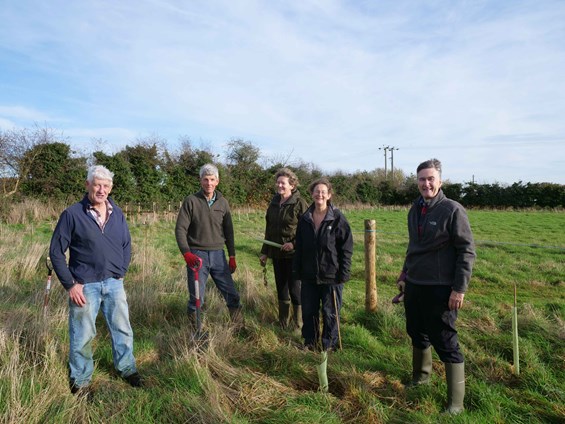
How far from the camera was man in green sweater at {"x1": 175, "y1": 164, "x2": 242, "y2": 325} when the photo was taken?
4.33 metres

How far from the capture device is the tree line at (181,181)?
16.2 m

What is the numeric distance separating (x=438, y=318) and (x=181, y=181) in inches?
765

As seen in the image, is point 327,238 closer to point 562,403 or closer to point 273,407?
point 273,407

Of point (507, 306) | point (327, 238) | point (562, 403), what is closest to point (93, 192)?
point (327, 238)

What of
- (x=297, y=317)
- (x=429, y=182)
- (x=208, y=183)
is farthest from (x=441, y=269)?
(x=208, y=183)

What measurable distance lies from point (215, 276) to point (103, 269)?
1.45m

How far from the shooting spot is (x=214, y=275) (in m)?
4.54

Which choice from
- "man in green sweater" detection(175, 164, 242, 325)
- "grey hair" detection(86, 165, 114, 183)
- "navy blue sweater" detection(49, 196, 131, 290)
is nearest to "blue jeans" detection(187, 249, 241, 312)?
"man in green sweater" detection(175, 164, 242, 325)

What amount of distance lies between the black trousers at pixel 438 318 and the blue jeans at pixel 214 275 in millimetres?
2098

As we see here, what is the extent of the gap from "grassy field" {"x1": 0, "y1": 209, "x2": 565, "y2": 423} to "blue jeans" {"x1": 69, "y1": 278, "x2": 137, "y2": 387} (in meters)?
0.13

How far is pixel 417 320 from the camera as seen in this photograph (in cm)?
334

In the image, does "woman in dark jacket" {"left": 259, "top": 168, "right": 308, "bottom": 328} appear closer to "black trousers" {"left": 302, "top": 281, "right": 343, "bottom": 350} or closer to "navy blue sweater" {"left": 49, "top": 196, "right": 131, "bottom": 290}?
"black trousers" {"left": 302, "top": 281, "right": 343, "bottom": 350}

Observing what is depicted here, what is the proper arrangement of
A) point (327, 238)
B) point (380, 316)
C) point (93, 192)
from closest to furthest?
point (93, 192) < point (327, 238) < point (380, 316)

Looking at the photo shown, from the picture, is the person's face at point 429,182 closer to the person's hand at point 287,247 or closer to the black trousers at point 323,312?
the black trousers at point 323,312
